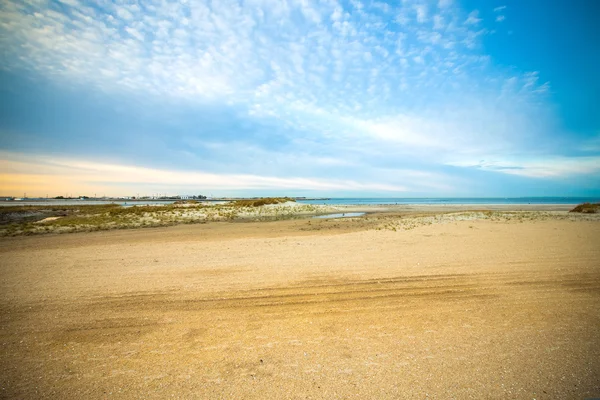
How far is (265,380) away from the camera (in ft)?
11.4

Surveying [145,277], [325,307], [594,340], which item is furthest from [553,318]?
[145,277]

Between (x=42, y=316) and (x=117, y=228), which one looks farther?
(x=117, y=228)

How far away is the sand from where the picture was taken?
340 centimetres

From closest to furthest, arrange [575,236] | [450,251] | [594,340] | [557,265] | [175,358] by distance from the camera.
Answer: [175,358], [594,340], [557,265], [450,251], [575,236]

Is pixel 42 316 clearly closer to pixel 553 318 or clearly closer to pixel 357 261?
pixel 357 261

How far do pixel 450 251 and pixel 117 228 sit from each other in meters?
25.4

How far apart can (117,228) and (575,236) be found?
32296mm

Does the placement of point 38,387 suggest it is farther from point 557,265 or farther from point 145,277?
point 557,265

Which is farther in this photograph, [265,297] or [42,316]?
[265,297]

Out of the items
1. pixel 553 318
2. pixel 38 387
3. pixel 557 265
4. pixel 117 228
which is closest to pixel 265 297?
pixel 38 387

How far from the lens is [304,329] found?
4770 mm

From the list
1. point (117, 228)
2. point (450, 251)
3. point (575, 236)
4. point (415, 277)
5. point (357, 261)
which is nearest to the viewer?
point (415, 277)

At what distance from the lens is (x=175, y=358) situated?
3.96 metres

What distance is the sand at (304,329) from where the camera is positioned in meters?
3.40
